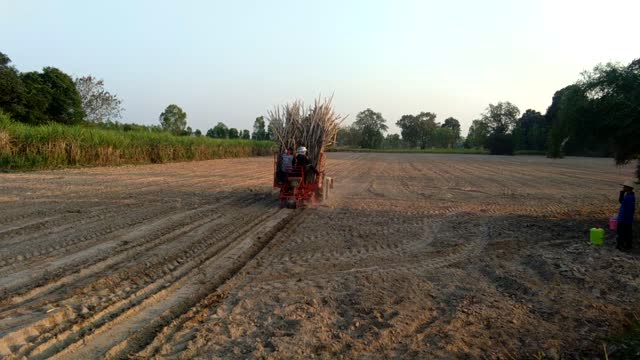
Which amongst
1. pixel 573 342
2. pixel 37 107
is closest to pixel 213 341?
pixel 573 342

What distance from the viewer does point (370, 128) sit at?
115m

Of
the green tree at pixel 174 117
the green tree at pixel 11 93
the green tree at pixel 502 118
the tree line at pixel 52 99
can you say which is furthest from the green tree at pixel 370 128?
the green tree at pixel 11 93

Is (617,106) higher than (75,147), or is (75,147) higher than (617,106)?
(617,106)

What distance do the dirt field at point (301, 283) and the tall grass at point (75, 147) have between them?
416 inches

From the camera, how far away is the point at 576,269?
22.4 ft

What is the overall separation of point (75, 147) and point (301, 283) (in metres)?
20.6

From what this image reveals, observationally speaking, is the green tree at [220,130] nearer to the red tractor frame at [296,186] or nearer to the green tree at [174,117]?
the green tree at [174,117]

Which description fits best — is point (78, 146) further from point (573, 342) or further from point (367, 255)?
point (573, 342)

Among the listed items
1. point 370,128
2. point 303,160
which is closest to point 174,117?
A: point 370,128

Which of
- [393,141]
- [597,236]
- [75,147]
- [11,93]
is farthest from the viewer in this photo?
[393,141]

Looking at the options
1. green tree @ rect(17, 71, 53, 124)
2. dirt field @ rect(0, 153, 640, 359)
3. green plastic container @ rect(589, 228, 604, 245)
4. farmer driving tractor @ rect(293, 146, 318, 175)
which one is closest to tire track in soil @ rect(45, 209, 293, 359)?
dirt field @ rect(0, 153, 640, 359)

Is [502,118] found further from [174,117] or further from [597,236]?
[597,236]

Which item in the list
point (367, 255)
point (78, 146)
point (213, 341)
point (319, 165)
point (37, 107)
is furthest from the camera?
point (37, 107)

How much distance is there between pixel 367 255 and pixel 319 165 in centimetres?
668
